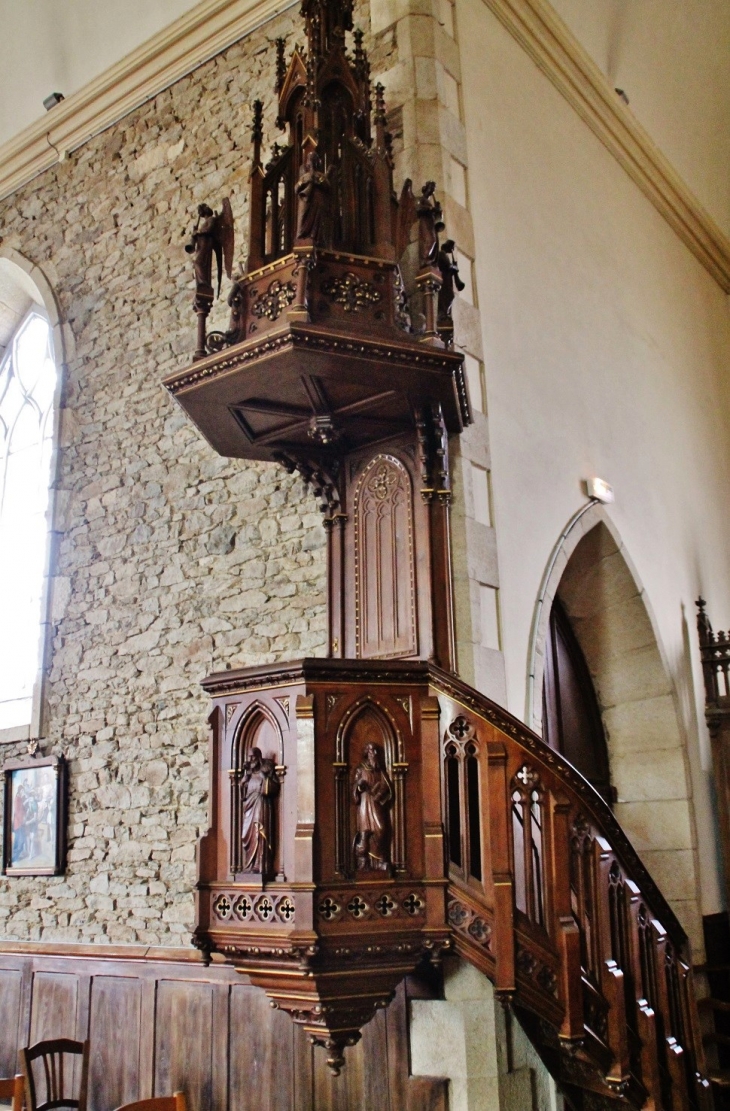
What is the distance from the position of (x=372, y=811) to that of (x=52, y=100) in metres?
5.80

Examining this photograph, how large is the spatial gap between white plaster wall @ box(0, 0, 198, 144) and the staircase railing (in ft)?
16.8

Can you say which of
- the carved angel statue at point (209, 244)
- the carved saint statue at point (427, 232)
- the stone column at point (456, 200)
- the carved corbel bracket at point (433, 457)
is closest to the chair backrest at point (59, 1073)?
the stone column at point (456, 200)

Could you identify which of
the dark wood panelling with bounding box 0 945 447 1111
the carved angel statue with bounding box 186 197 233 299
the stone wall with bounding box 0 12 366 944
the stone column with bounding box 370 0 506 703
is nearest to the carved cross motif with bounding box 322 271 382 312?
the carved angel statue with bounding box 186 197 233 299

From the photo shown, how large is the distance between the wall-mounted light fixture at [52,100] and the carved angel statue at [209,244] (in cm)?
326

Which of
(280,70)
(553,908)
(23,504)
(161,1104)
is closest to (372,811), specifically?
(553,908)

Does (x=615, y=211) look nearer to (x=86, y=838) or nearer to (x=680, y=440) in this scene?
(x=680, y=440)

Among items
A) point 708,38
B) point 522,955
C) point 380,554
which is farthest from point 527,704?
point 708,38

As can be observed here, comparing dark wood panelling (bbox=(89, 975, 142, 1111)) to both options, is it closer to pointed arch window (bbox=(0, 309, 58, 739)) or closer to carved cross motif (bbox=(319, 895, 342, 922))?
pointed arch window (bbox=(0, 309, 58, 739))

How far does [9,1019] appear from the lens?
5723mm

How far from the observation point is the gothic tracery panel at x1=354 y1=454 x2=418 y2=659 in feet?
15.0

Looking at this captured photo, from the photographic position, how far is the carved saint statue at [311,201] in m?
4.14

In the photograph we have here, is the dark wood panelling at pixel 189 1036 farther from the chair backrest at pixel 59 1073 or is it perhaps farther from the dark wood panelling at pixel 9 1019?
the chair backrest at pixel 59 1073

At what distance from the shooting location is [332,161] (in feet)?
14.9

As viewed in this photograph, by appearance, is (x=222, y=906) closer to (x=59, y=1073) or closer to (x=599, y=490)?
(x=59, y=1073)
